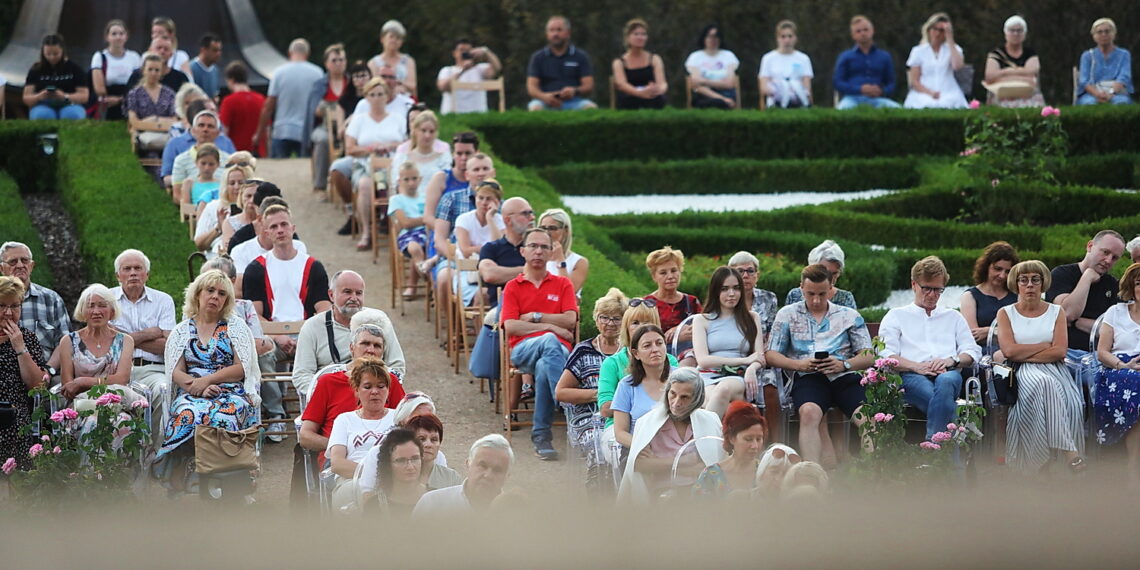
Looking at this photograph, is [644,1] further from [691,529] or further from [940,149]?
[691,529]

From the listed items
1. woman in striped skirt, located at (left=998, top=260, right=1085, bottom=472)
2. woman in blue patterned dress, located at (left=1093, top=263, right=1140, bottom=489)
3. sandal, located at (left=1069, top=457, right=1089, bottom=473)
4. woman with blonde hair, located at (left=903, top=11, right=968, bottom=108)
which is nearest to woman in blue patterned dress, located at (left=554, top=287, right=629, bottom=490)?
woman in striped skirt, located at (left=998, top=260, right=1085, bottom=472)

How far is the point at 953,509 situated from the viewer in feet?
3.34

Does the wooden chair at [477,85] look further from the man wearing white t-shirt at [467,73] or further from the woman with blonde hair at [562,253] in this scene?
the woman with blonde hair at [562,253]

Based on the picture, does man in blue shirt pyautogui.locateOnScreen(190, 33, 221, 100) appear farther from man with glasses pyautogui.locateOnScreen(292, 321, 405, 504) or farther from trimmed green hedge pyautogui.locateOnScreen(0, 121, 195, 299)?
man with glasses pyautogui.locateOnScreen(292, 321, 405, 504)

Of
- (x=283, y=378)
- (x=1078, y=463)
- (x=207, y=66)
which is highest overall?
(x=207, y=66)

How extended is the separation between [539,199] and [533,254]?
4131 mm

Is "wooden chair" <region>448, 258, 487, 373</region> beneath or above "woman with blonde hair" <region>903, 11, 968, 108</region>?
beneath

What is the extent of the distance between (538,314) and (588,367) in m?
0.84

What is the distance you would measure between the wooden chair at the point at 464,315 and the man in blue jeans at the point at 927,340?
283 centimetres

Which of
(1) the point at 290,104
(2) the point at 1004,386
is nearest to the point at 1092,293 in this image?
(2) the point at 1004,386

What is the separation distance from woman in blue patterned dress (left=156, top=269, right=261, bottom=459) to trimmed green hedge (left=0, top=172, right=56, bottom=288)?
388 centimetres

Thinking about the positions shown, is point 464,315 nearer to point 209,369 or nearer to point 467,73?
point 209,369

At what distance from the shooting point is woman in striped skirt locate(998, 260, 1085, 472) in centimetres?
852

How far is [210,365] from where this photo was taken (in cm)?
792
